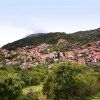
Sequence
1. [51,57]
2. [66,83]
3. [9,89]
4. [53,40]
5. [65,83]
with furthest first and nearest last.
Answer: [53,40]
[51,57]
[66,83]
[65,83]
[9,89]

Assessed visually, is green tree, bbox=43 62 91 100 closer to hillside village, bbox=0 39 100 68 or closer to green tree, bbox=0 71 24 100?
green tree, bbox=0 71 24 100

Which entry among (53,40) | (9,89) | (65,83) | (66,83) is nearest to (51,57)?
(53,40)

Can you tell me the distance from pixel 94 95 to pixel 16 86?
1087 centimetres

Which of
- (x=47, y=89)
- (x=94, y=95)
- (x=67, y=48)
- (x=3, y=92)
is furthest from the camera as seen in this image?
(x=67, y=48)

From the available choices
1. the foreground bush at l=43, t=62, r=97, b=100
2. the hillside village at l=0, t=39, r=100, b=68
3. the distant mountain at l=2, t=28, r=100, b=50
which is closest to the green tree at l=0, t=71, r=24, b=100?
the foreground bush at l=43, t=62, r=97, b=100

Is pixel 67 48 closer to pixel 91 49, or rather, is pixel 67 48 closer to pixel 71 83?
pixel 91 49

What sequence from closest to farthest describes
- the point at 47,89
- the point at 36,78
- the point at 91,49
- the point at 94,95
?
the point at 47,89 < the point at 94,95 < the point at 36,78 < the point at 91,49

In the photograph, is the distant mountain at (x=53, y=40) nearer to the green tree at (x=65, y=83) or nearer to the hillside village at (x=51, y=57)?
the hillside village at (x=51, y=57)

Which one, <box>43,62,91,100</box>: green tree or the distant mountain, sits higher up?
<box>43,62,91,100</box>: green tree

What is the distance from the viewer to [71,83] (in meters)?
33.2

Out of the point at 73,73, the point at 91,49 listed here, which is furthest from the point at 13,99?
the point at 91,49

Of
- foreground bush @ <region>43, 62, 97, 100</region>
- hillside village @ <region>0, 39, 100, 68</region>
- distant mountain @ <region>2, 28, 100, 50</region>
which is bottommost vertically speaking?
hillside village @ <region>0, 39, 100, 68</region>

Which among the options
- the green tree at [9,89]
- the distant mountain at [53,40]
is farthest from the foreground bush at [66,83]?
the distant mountain at [53,40]

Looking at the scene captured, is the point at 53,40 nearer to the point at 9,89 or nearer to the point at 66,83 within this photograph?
the point at 66,83
